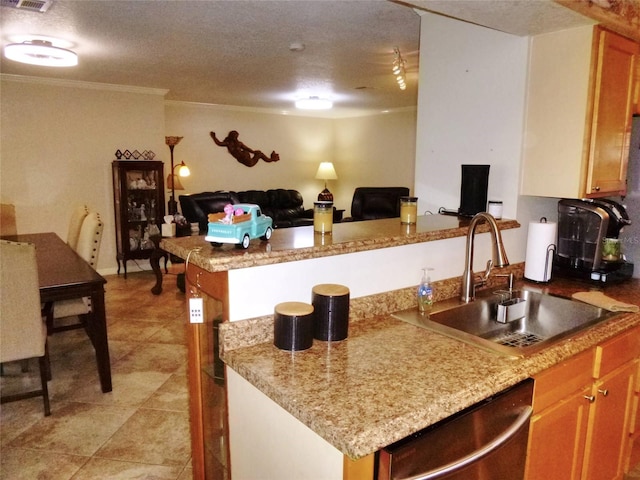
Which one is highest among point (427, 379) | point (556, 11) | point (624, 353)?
point (556, 11)

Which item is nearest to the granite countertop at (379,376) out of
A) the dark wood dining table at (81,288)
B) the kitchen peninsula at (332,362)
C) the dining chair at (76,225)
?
the kitchen peninsula at (332,362)

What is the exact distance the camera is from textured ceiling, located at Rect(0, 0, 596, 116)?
104 inches

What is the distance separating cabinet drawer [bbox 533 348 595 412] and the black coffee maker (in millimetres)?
805

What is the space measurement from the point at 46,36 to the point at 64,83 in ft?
7.13

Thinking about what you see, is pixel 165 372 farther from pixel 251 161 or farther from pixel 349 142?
pixel 349 142

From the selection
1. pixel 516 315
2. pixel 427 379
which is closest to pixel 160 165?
pixel 516 315

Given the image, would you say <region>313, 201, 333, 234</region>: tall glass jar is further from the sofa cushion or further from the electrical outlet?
the sofa cushion

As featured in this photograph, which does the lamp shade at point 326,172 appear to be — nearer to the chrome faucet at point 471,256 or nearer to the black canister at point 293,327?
the chrome faucet at point 471,256

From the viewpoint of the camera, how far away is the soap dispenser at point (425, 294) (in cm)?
187

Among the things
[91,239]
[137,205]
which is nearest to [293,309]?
[91,239]

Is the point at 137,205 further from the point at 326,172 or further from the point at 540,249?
the point at 540,249

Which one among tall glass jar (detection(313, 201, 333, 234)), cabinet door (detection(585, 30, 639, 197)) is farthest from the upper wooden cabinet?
tall glass jar (detection(313, 201, 333, 234))

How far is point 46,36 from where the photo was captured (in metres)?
3.51

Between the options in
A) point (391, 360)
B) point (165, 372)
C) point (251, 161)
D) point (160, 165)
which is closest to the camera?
point (391, 360)
